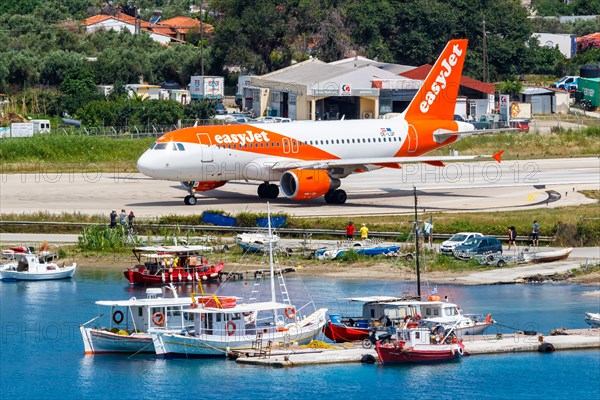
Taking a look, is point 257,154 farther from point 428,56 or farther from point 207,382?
point 428,56

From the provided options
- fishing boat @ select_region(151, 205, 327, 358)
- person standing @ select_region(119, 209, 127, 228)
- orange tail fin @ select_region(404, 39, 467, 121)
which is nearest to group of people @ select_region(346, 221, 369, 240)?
person standing @ select_region(119, 209, 127, 228)

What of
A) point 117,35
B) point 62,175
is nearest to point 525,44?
point 117,35

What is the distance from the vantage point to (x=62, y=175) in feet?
345

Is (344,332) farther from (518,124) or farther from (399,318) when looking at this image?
(518,124)

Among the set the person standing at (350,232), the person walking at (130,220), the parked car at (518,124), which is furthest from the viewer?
the parked car at (518,124)

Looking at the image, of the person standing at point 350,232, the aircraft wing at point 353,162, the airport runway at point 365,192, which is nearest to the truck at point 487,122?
the airport runway at point 365,192

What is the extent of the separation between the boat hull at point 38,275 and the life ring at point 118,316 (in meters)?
14.5

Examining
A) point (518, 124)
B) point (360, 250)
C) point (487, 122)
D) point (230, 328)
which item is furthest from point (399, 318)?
point (487, 122)

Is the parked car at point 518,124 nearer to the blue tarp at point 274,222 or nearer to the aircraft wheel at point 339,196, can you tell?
the aircraft wheel at point 339,196

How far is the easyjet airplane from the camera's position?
85.4m

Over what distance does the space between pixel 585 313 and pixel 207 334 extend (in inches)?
706

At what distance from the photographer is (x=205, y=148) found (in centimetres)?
8525

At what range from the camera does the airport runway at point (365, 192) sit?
88062 millimetres

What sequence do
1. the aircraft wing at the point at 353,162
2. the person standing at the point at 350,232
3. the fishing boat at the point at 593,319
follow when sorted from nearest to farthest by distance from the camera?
the fishing boat at the point at 593,319 → the person standing at the point at 350,232 → the aircraft wing at the point at 353,162
